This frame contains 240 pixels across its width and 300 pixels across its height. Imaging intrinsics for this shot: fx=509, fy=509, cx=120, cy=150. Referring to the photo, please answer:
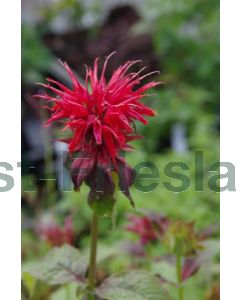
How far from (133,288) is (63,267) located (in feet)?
0.32

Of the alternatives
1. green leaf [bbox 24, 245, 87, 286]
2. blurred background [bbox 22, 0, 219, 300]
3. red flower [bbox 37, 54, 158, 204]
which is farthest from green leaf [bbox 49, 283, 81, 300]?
red flower [bbox 37, 54, 158, 204]

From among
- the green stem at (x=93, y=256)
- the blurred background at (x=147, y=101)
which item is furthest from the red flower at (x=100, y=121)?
the blurred background at (x=147, y=101)

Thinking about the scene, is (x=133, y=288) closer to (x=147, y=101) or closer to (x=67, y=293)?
(x=67, y=293)

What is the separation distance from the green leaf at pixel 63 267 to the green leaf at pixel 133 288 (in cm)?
4

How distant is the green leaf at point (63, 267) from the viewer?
571 mm

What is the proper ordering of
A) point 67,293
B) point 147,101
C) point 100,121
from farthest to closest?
point 147,101
point 67,293
point 100,121

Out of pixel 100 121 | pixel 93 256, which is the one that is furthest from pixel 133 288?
pixel 100 121

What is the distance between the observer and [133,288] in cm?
54

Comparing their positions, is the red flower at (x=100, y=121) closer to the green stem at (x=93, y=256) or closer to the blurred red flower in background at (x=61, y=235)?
the green stem at (x=93, y=256)

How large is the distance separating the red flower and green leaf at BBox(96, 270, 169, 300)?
0.10 metres

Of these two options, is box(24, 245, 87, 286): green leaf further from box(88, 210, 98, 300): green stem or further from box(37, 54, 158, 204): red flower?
box(37, 54, 158, 204): red flower

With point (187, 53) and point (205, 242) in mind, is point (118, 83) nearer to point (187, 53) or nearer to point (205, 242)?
point (205, 242)

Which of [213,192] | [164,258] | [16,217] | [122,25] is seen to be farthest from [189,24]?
[16,217]

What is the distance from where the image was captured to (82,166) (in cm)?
53
